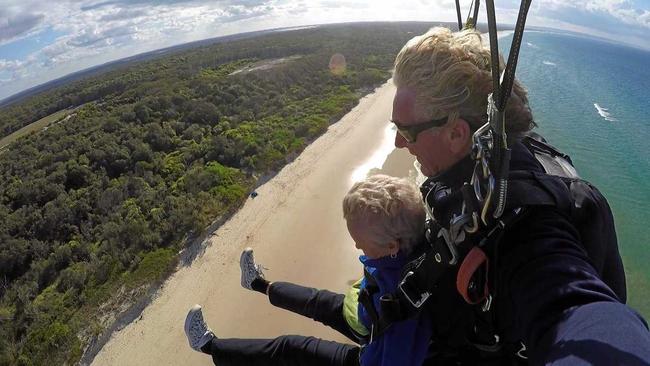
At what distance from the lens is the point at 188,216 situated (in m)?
12.7

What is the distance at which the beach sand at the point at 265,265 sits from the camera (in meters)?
8.67

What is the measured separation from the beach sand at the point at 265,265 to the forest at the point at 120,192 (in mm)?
666

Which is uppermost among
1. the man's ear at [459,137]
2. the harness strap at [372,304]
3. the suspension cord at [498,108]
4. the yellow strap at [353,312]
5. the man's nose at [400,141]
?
the suspension cord at [498,108]

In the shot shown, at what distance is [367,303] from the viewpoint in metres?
2.83

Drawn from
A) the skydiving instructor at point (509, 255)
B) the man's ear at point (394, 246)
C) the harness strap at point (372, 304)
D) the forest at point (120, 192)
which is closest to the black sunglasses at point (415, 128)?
the skydiving instructor at point (509, 255)

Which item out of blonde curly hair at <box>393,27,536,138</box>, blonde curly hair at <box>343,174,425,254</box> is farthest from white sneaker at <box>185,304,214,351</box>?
blonde curly hair at <box>393,27,536,138</box>

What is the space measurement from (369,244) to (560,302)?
1572 mm

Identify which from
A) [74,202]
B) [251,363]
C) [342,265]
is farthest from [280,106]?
[251,363]

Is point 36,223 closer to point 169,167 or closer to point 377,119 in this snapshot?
point 169,167

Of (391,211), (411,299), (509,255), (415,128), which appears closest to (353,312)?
(391,211)

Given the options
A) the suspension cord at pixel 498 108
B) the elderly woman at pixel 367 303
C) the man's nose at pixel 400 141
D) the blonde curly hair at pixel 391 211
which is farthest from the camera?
the blonde curly hair at pixel 391 211

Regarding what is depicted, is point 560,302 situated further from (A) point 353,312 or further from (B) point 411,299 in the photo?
(A) point 353,312

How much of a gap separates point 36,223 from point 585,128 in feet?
94.5

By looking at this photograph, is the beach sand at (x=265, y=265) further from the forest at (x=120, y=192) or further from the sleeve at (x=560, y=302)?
the sleeve at (x=560, y=302)
